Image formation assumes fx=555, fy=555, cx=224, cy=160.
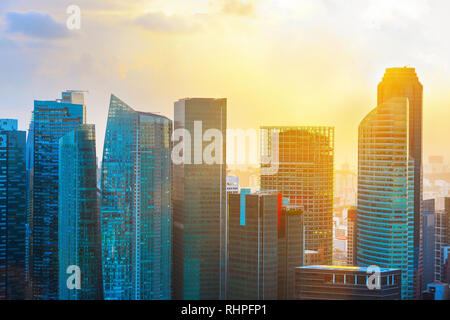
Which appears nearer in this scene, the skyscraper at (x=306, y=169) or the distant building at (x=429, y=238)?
the distant building at (x=429, y=238)

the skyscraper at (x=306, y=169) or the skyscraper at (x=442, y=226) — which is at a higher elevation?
the skyscraper at (x=306, y=169)

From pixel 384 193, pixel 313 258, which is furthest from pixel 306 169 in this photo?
pixel 313 258

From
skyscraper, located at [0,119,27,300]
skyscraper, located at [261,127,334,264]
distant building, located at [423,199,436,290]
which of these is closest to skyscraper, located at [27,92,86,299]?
skyscraper, located at [0,119,27,300]

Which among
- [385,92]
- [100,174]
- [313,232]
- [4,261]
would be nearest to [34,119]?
[100,174]

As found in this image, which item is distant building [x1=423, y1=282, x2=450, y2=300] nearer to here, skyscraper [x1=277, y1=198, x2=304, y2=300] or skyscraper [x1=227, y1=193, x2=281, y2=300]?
skyscraper [x1=277, y1=198, x2=304, y2=300]

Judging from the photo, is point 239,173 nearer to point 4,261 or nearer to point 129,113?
point 129,113

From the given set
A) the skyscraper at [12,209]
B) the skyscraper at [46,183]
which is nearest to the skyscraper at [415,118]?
the skyscraper at [46,183]

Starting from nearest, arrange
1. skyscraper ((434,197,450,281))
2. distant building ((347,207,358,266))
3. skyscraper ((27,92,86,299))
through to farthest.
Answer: skyscraper ((27,92,86,299)) < skyscraper ((434,197,450,281)) < distant building ((347,207,358,266))

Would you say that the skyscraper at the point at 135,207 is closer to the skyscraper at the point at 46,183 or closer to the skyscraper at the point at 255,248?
the skyscraper at the point at 46,183
